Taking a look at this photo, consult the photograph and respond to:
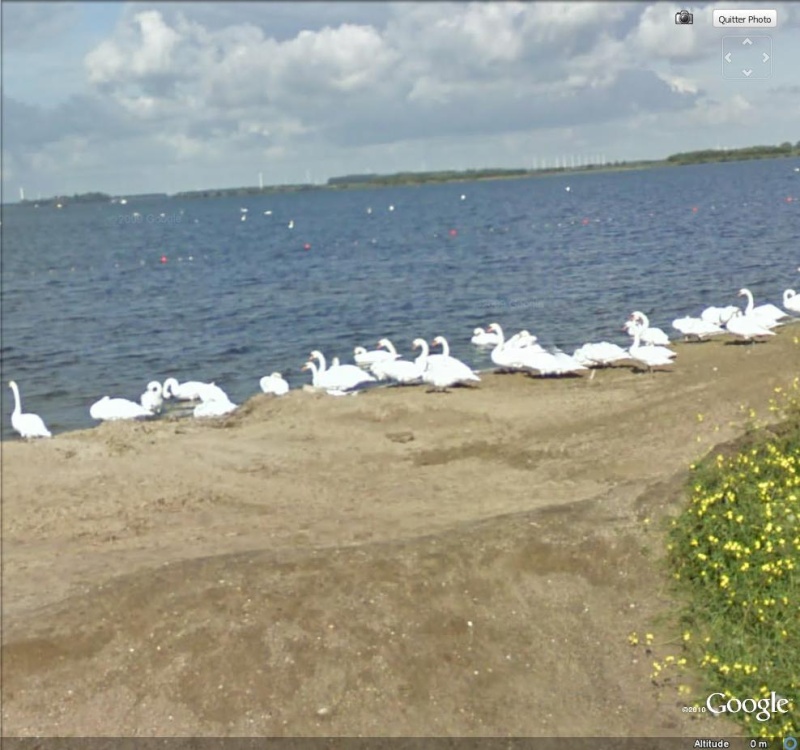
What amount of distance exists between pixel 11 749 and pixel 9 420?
563 inches

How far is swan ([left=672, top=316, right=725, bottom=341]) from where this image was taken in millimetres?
19156

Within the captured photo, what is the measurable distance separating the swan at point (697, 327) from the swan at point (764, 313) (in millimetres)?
626

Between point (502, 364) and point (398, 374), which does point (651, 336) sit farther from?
point (398, 374)

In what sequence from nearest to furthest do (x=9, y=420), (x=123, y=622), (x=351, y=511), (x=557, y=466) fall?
(x=123, y=622) → (x=351, y=511) → (x=557, y=466) → (x=9, y=420)

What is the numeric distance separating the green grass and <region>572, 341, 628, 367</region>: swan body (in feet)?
32.9

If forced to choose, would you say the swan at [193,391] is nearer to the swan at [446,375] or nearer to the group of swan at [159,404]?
the group of swan at [159,404]

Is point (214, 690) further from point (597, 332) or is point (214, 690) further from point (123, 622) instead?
point (597, 332)

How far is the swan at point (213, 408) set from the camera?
18203 millimetres

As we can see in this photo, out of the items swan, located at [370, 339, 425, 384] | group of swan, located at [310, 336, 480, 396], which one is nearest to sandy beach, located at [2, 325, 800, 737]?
group of swan, located at [310, 336, 480, 396]

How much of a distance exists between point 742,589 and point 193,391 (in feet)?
48.3

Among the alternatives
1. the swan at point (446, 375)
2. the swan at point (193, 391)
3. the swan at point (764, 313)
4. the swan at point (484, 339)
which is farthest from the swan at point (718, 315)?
the swan at point (193, 391)

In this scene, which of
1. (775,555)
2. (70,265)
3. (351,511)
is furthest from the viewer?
(70,265)

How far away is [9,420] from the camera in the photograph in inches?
790

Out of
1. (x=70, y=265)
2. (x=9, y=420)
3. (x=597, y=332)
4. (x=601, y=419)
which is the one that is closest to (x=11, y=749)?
(x=601, y=419)
